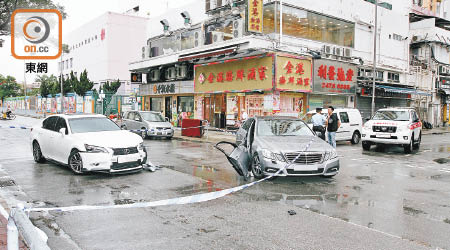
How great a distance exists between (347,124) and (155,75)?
21.2 m

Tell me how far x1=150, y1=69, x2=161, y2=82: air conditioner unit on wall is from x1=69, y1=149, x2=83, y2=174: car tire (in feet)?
84.1

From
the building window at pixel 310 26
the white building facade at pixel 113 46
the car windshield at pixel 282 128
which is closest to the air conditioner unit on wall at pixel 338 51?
the building window at pixel 310 26

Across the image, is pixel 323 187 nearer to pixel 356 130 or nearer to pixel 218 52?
pixel 356 130

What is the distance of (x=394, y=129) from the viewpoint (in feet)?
48.3

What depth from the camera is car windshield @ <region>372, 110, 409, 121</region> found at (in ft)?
50.2

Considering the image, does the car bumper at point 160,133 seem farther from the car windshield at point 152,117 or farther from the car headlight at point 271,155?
the car headlight at point 271,155

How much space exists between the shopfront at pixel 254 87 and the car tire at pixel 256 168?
13.5 m

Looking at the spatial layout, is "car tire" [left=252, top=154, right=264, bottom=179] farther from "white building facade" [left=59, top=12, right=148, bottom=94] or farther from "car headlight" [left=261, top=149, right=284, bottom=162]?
"white building facade" [left=59, top=12, right=148, bottom=94]

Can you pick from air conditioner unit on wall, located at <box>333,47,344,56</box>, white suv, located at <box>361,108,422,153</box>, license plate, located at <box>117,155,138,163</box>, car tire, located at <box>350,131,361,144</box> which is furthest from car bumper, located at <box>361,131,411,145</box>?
air conditioner unit on wall, located at <box>333,47,344,56</box>

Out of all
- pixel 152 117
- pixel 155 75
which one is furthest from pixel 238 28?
pixel 155 75

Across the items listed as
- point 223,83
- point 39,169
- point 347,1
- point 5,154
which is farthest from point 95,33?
point 39,169

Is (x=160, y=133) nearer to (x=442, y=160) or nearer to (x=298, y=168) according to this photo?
(x=298, y=168)

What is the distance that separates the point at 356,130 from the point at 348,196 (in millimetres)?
12573

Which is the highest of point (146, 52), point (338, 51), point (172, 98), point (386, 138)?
point (146, 52)
